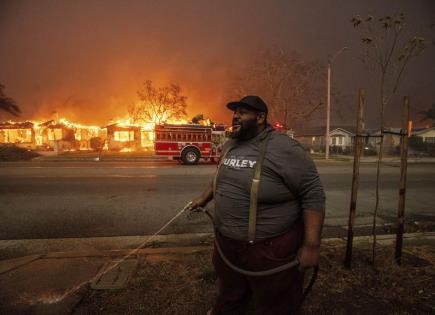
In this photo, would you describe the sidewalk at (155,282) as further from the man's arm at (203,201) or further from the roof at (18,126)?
the roof at (18,126)

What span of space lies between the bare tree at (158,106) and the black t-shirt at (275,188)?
39629mm

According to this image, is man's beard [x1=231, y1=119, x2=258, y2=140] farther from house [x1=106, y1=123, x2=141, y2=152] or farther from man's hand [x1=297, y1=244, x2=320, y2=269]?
house [x1=106, y1=123, x2=141, y2=152]

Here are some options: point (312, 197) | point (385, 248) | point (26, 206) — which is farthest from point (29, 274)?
point (385, 248)

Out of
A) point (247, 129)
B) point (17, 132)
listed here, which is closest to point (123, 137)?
point (17, 132)

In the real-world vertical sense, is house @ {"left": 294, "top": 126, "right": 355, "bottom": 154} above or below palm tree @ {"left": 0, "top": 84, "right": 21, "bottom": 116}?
below

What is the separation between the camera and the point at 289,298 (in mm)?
2172

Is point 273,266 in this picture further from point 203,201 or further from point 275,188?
point 203,201

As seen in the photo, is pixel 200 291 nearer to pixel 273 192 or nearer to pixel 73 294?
pixel 73 294

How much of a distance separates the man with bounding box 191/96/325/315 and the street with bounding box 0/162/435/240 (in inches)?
133

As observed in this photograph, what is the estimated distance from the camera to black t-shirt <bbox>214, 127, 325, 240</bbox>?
6.76 ft

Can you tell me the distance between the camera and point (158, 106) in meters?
41.4

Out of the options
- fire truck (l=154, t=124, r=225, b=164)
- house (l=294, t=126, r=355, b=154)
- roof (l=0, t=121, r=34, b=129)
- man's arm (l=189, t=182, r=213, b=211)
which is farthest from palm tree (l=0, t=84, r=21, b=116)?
man's arm (l=189, t=182, r=213, b=211)

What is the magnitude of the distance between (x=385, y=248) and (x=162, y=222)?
372cm

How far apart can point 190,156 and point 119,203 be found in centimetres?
1104
